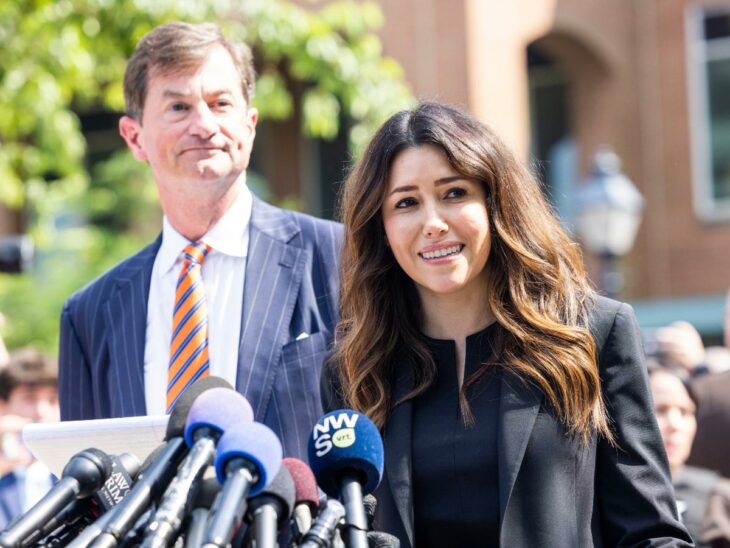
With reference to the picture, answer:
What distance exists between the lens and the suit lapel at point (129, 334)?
463cm

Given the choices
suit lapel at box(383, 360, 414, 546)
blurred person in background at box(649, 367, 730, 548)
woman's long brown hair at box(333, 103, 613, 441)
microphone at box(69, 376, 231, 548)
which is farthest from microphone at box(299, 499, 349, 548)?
blurred person in background at box(649, 367, 730, 548)

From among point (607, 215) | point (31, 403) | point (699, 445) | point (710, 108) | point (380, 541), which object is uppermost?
point (710, 108)

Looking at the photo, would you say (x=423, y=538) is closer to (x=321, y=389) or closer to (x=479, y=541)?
(x=479, y=541)

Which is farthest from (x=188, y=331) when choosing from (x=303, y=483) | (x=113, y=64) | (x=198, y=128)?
(x=113, y=64)

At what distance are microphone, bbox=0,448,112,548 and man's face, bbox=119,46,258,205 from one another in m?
1.86

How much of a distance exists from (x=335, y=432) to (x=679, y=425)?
12.4ft

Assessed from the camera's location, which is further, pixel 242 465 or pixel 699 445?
pixel 699 445

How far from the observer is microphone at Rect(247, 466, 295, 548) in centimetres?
264

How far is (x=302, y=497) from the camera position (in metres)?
2.94

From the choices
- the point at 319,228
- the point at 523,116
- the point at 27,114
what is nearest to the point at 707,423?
the point at 319,228

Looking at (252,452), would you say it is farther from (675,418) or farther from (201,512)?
(675,418)

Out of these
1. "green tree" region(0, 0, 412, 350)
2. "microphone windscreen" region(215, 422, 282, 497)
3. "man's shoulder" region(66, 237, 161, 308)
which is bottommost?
"microphone windscreen" region(215, 422, 282, 497)

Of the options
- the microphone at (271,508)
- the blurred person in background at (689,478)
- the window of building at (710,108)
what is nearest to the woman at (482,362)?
the microphone at (271,508)

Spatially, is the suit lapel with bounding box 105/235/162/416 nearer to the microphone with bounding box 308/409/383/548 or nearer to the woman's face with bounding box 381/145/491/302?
the woman's face with bounding box 381/145/491/302
